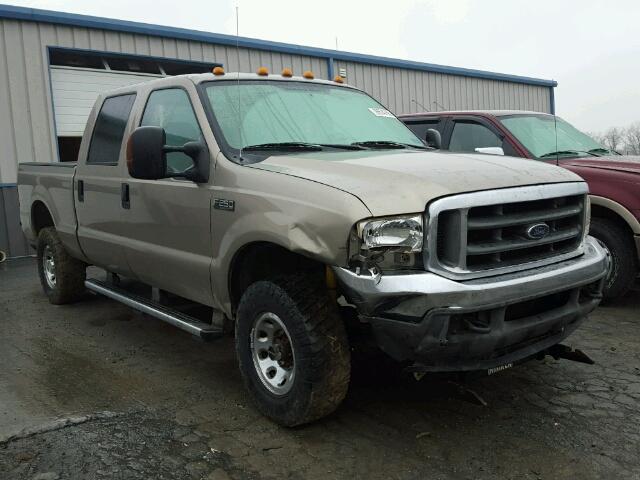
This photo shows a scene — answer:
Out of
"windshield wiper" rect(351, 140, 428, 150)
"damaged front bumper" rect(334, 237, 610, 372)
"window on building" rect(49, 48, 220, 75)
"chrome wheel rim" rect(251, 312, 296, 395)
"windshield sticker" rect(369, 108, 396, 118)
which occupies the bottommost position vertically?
"chrome wheel rim" rect(251, 312, 296, 395)

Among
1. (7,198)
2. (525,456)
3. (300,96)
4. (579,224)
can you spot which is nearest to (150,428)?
(525,456)

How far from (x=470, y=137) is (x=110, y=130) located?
377 cm

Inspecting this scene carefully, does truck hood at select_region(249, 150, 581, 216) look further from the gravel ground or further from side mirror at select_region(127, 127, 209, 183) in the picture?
the gravel ground

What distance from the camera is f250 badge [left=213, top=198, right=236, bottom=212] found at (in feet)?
11.4

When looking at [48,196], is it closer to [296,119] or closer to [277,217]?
[296,119]

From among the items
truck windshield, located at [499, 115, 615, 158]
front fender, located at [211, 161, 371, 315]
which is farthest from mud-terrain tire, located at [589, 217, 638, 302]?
front fender, located at [211, 161, 371, 315]

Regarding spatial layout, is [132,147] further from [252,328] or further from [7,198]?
[7,198]

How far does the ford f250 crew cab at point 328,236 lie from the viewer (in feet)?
9.35

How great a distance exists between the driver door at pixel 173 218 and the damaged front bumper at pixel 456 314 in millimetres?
1239

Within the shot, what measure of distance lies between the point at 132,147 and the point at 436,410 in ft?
7.69

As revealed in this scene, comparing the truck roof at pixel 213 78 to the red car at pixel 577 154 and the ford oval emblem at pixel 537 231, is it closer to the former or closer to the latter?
the red car at pixel 577 154

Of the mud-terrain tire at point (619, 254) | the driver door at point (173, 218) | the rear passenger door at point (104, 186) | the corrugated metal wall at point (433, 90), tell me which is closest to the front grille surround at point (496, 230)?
the driver door at point (173, 218)

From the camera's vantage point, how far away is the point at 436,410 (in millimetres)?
3566

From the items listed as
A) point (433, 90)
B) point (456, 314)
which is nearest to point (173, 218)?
point (456, 314)
